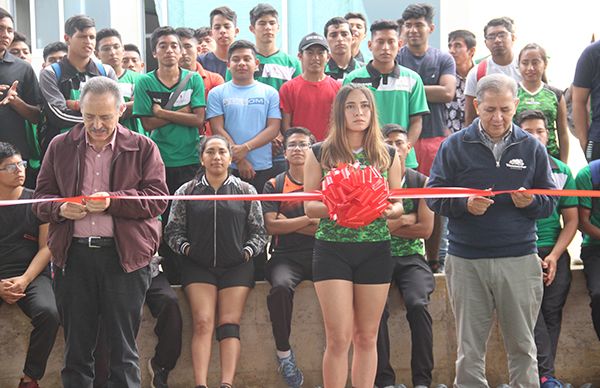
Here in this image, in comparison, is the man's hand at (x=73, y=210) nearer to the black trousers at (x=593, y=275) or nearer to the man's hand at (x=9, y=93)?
the man's hand at (x=9, y=93)

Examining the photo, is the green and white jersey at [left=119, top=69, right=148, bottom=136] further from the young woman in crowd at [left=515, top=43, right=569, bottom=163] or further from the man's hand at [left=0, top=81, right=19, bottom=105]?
the young woman in crowd at [left=515, top=43, right=569, bottom=163]

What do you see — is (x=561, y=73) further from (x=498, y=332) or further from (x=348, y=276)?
(x=348, y=276)

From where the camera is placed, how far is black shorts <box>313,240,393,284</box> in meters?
5.65

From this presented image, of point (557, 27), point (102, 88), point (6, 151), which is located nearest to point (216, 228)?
point (6, 151)

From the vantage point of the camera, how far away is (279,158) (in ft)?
27.1

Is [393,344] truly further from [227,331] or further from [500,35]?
[500,35]

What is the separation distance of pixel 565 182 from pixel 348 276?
7.69 feet

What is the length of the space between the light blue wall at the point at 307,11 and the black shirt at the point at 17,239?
7.27m

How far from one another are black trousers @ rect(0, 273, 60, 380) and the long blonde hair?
2.27 meters

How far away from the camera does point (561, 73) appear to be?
13547 millimetres

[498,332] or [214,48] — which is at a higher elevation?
[214,48]

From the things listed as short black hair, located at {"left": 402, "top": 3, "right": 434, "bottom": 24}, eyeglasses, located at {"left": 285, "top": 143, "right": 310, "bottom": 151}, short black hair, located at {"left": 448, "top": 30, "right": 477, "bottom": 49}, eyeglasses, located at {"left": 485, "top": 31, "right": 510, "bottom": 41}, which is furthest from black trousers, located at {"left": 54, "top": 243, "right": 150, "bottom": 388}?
short black hair, located at {"left": 448, "top": 30, "right": 477, "bottom": 49}

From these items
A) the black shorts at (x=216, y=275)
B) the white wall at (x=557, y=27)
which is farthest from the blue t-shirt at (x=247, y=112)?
the white wall at (x=557, y=27)

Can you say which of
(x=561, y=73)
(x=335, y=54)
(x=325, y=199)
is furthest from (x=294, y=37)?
(x=325, y=199)
